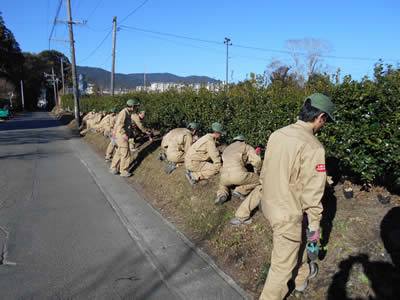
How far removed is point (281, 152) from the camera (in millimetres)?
2846

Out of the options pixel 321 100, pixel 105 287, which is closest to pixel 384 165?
pixel 321 100

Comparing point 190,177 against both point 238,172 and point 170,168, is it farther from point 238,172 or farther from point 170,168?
point 238,172

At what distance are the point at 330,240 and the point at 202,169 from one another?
11.5ft

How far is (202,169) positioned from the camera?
6.84 m

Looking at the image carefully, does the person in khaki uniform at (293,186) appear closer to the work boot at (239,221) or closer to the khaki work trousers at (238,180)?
the work boot at (239,221)

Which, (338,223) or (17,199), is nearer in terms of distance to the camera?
(338,223)

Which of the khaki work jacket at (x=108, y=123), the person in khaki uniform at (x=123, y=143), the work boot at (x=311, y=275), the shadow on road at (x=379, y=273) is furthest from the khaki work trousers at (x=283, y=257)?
the khaki work jacket at (x=108, y=123)

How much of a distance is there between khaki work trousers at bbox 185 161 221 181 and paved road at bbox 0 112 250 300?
1324 millimetres

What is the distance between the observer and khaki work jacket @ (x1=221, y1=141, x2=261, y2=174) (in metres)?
5.46

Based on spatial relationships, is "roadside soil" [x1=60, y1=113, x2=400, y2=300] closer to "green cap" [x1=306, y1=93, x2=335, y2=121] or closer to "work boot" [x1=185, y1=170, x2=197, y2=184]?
"work boot" [x1=185, y1=170, x2=197, y2=184]

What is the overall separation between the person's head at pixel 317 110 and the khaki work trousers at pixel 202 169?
12.5 ft

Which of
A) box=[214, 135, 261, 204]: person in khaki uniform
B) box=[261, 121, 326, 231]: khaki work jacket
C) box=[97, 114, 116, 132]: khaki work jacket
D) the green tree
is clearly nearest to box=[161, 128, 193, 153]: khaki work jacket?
box=[214, 135, 261, 204]: person in khaki uniform

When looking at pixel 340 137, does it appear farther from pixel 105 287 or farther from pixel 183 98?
pixel 183 98

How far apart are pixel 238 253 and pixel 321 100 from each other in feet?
8.28
